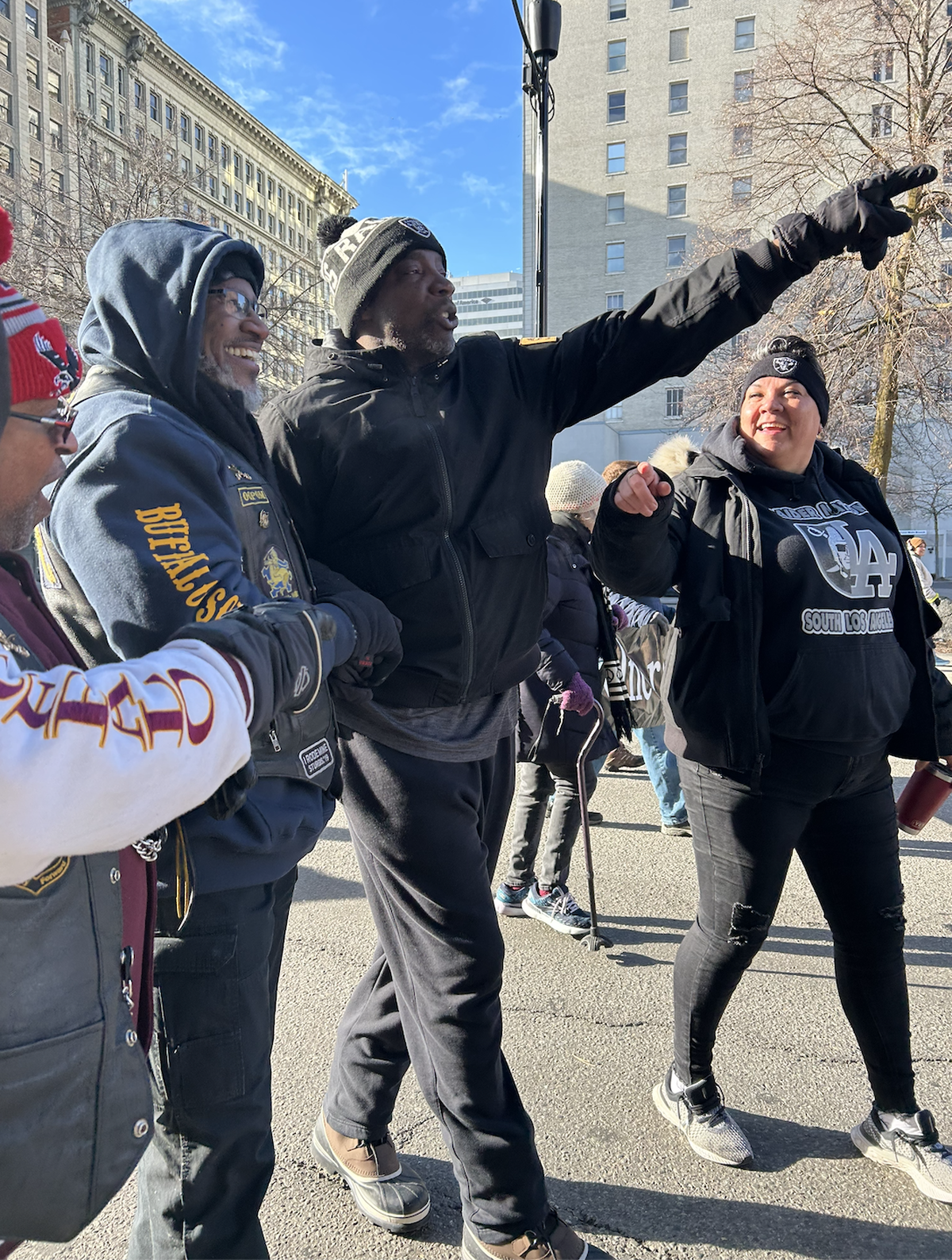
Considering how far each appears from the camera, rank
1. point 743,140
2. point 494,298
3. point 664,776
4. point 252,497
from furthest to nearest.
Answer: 1. point 494,298
2. point 743,140
3. point 664,776
4. point 252,497

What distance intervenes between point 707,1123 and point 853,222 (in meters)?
2.41

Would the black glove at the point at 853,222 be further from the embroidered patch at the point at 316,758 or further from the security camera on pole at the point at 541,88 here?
the security camera on pole at the point at 541,88

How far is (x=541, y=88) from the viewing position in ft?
23.7

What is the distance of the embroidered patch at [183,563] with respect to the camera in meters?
1.54

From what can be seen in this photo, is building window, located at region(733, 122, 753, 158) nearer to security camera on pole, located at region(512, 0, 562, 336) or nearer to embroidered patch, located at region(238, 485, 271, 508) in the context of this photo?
security camera on pole, located at region(512, 0, 562, 336)

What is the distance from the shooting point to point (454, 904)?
222cm

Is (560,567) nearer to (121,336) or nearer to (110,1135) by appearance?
(121,336)

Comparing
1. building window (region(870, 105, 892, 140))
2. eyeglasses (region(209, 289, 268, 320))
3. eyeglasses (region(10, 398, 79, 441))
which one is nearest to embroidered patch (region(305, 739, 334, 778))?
eyeglasses (region(10, 398, 79, 441))

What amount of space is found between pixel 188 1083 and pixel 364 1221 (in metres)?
1.06

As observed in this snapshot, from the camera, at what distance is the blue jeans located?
18.7 feet

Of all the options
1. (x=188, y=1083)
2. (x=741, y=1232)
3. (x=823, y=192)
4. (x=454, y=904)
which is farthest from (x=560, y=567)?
(x=823, y=192)

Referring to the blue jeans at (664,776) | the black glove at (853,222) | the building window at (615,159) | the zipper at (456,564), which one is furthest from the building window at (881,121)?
the building window at (615,159)

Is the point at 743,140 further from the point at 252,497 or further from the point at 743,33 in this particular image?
the point at 743,33

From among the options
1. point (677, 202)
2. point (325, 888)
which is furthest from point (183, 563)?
point (677, 202)
